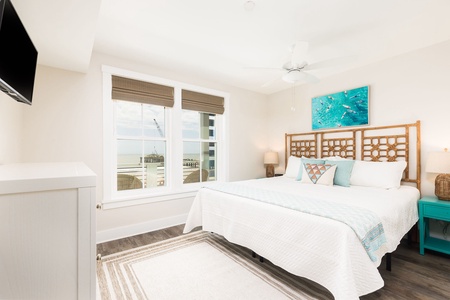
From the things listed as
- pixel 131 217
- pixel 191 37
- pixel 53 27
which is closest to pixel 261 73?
pixel 191 37

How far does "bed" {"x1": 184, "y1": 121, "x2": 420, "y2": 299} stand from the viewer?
1443mm

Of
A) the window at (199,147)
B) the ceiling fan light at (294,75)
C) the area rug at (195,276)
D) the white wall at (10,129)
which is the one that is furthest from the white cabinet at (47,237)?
the window at (199,147)

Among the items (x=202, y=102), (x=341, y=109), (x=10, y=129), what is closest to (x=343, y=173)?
(x=341, y=109)

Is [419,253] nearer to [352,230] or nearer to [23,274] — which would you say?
[352,230]

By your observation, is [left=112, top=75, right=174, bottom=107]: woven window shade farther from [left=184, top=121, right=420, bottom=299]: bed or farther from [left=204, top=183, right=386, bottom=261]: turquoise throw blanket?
[left=204, top=183, right=386, bottom=261]: turquoise throw blanket

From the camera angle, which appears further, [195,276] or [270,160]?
[270,160]

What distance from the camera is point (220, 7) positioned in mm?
1963

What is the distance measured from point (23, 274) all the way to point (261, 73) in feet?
11.7

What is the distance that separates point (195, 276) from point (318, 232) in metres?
1.21

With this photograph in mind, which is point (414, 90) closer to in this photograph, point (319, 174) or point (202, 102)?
point (319, 174)

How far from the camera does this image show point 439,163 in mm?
2424

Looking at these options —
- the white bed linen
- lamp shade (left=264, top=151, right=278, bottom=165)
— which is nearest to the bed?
the white bed linen

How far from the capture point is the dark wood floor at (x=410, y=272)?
174 centimetres

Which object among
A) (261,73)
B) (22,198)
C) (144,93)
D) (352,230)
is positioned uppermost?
(261,73)
